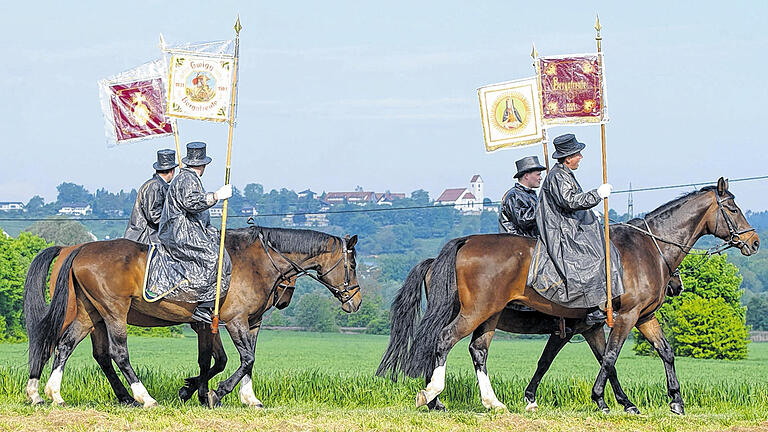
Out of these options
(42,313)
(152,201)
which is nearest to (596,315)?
(152,201)

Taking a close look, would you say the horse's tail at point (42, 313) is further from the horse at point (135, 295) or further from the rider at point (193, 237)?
the rider at point (193, 237)

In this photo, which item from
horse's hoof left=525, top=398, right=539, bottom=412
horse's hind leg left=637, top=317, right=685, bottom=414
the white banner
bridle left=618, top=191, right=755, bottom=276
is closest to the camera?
horse's hind leg left=637, top=317, right=685, bottom=414

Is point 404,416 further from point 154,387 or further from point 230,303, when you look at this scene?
point 154,387

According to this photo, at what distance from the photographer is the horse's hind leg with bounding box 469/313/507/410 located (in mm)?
9930

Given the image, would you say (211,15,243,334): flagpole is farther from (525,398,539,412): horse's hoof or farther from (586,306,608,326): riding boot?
(586,306,608,326): riding boot

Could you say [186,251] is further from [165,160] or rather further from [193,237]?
[165,160]

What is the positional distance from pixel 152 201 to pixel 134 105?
216cm

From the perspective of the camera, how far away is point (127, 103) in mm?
12672

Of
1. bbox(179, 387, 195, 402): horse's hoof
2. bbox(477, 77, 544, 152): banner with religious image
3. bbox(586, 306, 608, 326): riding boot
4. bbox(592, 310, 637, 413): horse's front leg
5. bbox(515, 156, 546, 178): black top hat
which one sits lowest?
bbox(179, 387, 195, 402): horse's hoof

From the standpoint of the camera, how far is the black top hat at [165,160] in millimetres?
11219

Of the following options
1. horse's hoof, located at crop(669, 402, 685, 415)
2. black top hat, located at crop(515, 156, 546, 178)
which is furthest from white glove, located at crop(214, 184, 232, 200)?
horse's hoof, located at crop(669, 402, 685, 415)

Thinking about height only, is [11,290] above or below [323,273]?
above

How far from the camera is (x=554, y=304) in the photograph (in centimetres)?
1004

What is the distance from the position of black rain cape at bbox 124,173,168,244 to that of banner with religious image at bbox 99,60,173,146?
63.1 inches
